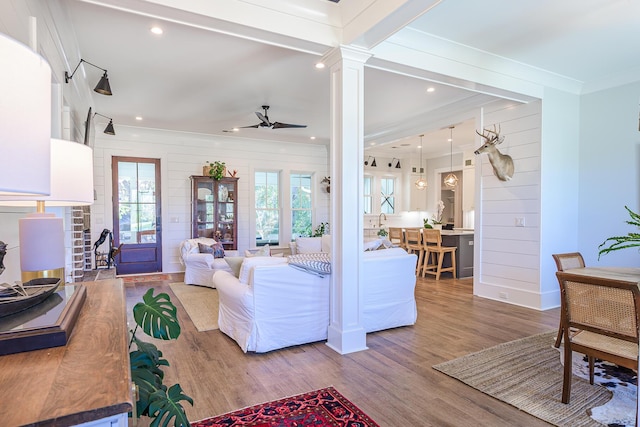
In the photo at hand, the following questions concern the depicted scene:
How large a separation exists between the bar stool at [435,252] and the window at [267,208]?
3497 mm

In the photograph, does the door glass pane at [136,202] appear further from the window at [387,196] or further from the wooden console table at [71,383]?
the wooden console table at [71,383]

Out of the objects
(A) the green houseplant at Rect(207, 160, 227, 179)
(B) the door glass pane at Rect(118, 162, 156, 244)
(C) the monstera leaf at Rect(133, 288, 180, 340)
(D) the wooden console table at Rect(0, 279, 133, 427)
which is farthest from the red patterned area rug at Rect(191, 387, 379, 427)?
(B) the door glass pane at Rect(118, 162, 156, 244)

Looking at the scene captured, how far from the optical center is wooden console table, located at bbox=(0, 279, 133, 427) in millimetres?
672

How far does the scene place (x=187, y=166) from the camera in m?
7.61

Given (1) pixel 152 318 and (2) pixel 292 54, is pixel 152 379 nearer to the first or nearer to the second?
(1) pixel 152 318

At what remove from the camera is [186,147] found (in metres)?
7.60

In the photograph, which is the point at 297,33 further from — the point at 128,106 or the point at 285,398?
the point at 128,106

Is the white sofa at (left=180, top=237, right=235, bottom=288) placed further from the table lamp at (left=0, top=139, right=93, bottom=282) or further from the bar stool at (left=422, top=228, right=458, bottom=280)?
the table lamp at (left=0, top=139, right=93, bottom=282)

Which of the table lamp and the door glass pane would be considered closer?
the table lamp

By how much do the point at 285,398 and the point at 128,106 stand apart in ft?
17.3

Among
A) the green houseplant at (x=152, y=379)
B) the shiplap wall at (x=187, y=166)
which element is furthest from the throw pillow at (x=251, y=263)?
the shiplap wall at (x=187, y=166)

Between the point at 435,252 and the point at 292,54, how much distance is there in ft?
16.6

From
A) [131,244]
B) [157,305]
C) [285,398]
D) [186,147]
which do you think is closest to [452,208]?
[186,147]

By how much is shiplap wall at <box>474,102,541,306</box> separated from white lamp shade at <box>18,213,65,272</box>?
514 cm
